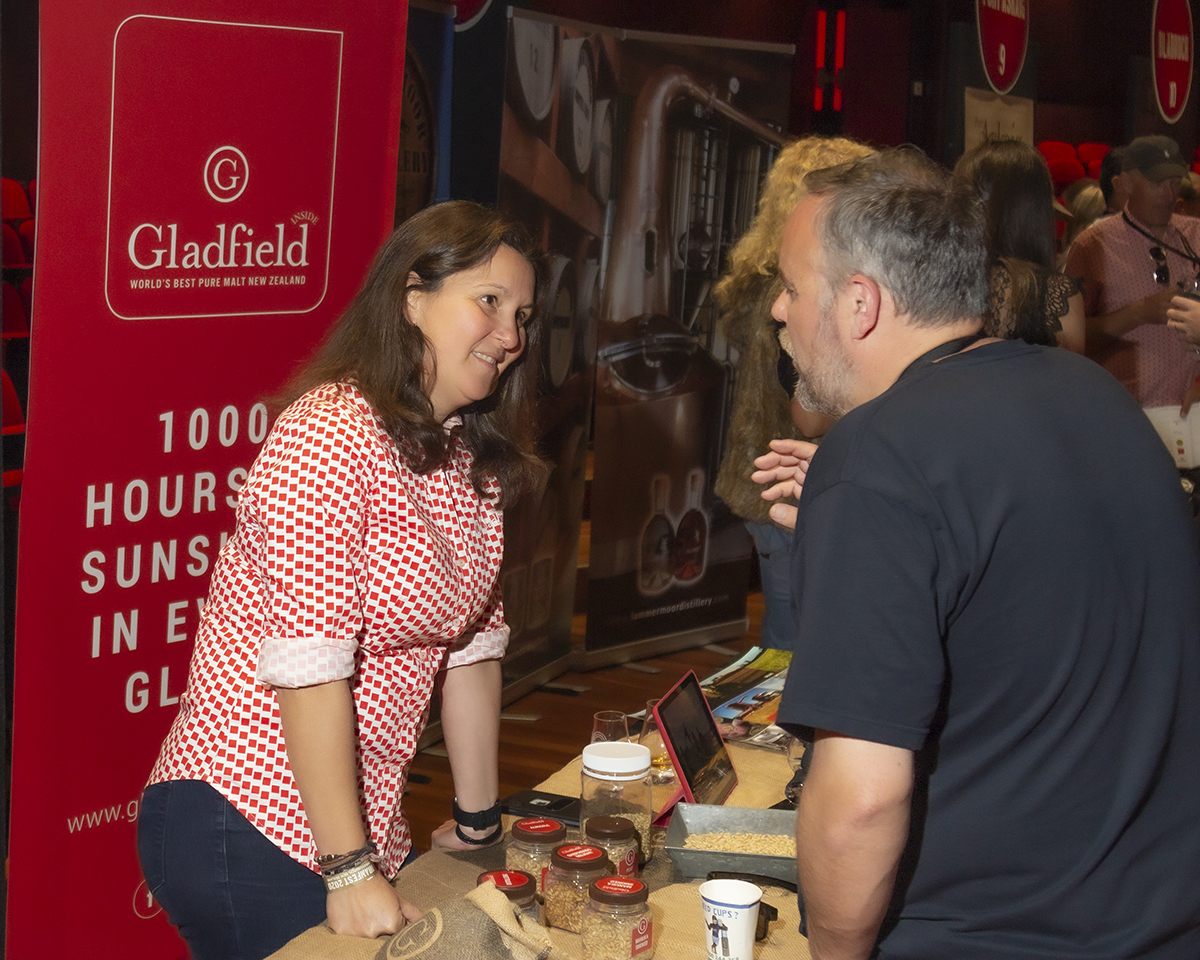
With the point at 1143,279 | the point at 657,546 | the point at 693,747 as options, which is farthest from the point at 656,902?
the point at 657,546

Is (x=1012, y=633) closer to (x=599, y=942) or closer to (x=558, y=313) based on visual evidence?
(x=599, y=942)

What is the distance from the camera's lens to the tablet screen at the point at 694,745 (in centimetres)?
165

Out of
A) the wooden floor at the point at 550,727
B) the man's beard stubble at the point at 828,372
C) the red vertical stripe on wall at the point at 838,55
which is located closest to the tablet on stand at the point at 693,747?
the man's beard stubble at the point at 828,372

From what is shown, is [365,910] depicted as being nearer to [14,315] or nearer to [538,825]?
[538,825]

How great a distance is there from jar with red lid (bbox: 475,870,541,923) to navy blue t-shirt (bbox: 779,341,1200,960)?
0.43 meters

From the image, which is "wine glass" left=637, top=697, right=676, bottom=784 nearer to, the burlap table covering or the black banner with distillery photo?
the burlap table covering

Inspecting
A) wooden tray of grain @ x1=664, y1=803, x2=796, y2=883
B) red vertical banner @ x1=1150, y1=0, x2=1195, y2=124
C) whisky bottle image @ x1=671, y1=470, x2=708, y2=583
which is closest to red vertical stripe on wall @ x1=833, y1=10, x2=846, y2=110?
red vertical banner @ x1=1150, y1=0, x2=1195, y2=124

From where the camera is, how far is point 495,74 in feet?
12.2

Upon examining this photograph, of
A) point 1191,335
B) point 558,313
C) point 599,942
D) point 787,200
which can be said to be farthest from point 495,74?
point 599,942

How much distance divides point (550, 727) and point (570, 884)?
2.77m

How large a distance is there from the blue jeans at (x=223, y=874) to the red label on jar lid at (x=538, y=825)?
0.26 metres

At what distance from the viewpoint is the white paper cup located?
1270 mm

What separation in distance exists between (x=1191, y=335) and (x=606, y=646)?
2392 mm

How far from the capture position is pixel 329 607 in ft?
4.52
